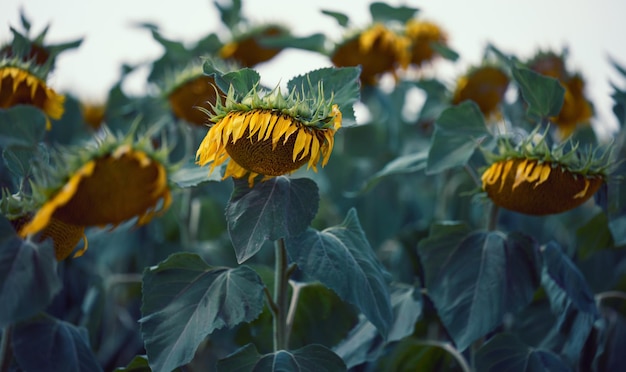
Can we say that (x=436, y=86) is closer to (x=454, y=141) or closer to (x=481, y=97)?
(x=481, y=97)

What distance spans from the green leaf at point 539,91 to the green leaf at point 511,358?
0.98ft

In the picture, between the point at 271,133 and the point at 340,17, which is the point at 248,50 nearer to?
the point at 340,17

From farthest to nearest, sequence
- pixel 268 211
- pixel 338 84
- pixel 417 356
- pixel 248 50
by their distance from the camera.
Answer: pixel 248 50
pixel 417 356
pixel 338 84
pixel 268 211

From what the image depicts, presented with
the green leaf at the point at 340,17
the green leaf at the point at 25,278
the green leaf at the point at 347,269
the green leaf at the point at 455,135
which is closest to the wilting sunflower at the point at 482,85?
the green leaf at the point at 340,17

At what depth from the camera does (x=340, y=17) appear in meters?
1.29

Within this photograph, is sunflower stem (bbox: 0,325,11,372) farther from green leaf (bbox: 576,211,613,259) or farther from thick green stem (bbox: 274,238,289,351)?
green leaf (bbox: 576,211,613,259)

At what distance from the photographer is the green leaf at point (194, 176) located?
803mm

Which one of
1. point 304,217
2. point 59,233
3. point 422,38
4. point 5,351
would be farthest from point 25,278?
point 422,38

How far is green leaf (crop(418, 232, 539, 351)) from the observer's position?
895 millimetres

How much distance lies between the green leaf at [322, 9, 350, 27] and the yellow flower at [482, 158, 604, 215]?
0.51m

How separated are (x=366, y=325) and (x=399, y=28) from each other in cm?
65

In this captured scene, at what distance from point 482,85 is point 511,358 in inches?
23.0

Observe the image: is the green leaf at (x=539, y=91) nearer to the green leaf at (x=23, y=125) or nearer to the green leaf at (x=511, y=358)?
the green leaf at (x=511, y=358)

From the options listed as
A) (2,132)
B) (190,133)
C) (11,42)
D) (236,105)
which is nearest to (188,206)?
(190,133)
